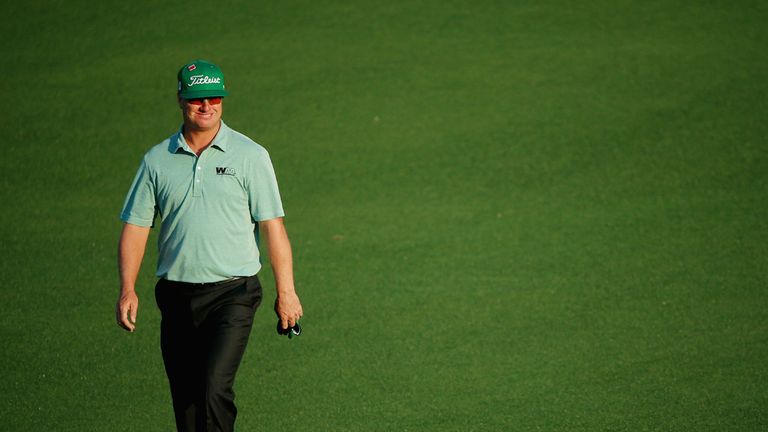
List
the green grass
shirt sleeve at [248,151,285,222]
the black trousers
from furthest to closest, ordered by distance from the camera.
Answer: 1. the green grass
2. shirt sleeve at [248,151,285,222]
3. the black trousers

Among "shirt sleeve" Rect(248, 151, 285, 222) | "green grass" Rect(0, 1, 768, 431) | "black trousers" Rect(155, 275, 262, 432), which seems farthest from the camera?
"green grass" Rect(0, 1, 768, 431)

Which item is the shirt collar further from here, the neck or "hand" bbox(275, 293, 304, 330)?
"hand" bbox(275, 293, 304, 330)

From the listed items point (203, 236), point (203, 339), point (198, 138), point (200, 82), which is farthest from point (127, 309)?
point (200, 82)

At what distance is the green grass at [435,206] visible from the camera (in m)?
5.45

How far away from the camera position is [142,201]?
4.08 m

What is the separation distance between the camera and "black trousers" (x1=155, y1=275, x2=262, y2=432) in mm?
3924

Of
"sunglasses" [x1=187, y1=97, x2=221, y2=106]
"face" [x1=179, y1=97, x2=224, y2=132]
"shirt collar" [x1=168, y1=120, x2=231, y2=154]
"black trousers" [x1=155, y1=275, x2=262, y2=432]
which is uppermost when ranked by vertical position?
"sunglasses" [x1=187, y1=97, x2=221, y2=106]

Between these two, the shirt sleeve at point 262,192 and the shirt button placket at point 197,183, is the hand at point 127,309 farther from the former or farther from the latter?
the shirt sleeve at point 262,192

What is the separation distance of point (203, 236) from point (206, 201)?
161mm

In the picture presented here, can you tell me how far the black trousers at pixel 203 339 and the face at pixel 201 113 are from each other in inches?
28.4

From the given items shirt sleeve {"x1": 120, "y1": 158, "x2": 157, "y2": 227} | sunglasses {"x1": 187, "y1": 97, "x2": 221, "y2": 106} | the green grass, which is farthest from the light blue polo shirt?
the green grass

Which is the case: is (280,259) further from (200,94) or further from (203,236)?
(200,94)

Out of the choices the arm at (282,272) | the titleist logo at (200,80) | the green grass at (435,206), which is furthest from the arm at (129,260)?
the green grass at (435,206)

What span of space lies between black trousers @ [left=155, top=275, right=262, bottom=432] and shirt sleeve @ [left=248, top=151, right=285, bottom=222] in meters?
0.33
